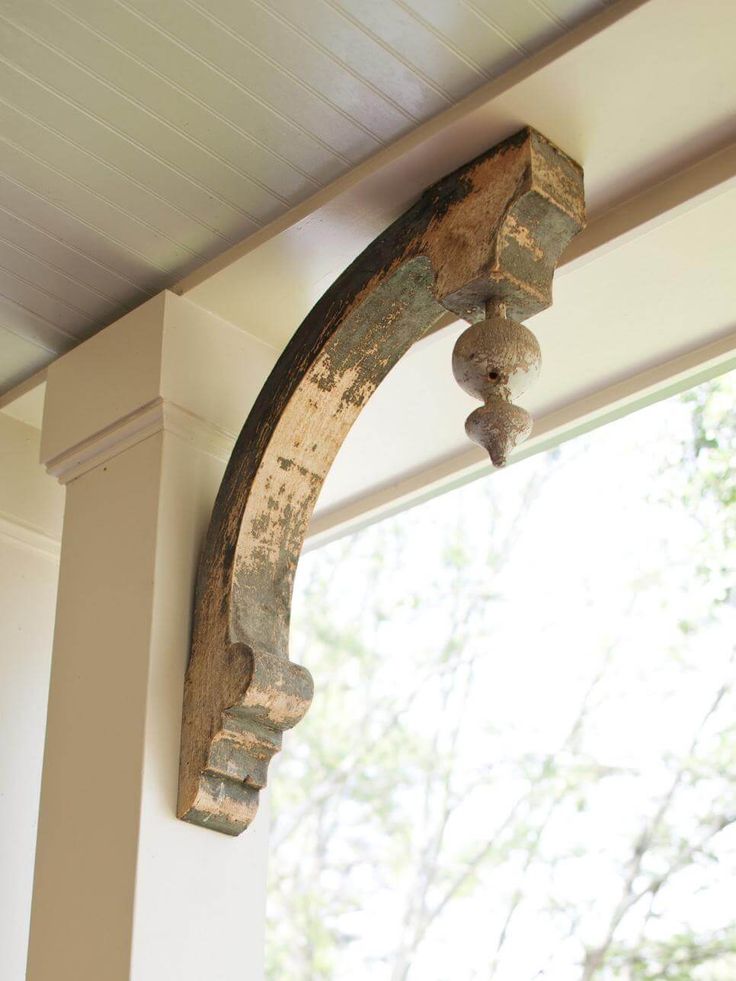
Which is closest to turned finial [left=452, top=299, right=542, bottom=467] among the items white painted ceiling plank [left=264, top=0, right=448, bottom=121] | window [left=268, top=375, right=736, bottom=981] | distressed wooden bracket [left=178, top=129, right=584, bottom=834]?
distressed wooden bracket [left=178, top=129, right=584, bottom=834]

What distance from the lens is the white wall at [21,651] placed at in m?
1.94

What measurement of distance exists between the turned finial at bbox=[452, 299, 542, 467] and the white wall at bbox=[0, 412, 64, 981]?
899 mm

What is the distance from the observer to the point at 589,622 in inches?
212

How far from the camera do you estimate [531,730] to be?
17.7 ft

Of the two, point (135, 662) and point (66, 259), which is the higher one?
point (66, 259)

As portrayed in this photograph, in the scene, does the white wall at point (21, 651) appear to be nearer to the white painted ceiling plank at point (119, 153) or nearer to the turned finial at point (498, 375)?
the white painted ceiling plank at point (119, 153)

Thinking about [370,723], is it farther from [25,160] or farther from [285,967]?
[25,160]

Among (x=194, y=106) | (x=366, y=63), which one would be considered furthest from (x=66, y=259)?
(x=366, y=63)

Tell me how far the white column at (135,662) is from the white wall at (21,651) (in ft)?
0.79

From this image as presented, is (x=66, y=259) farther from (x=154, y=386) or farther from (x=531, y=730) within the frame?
(x=531, y=730)

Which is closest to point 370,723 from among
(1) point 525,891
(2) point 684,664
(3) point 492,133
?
(1) point 525,891

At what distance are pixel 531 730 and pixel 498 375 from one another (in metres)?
4.09

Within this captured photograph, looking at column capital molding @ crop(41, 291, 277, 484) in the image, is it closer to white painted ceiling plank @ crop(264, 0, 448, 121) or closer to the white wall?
the white wall

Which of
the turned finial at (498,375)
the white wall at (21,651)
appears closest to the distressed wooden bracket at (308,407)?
the turned finial at (498,375)
